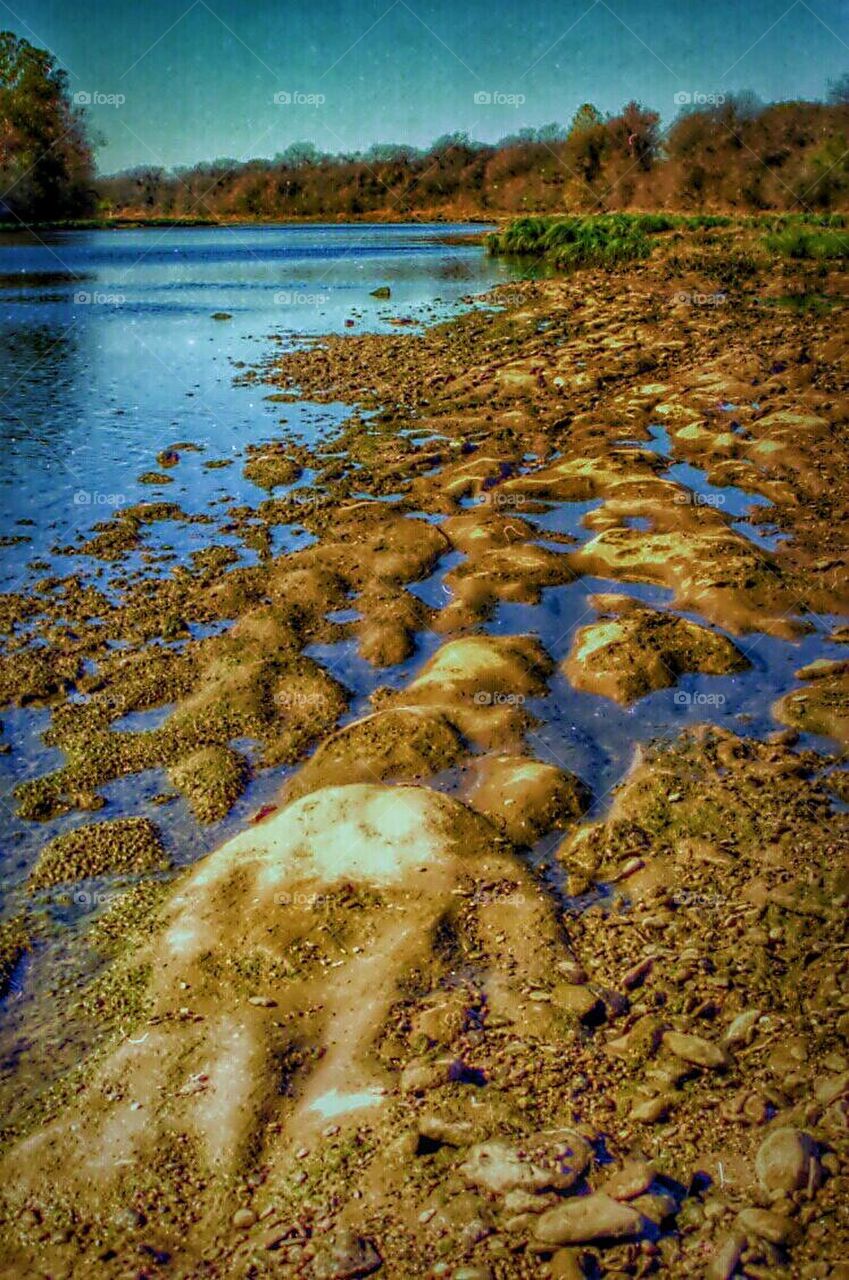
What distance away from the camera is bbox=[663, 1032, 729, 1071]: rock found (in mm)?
5773

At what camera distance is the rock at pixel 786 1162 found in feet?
16.1

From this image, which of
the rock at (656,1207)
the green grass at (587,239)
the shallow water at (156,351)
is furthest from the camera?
the green grass at (587,239)

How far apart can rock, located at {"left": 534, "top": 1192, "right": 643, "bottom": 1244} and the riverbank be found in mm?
20

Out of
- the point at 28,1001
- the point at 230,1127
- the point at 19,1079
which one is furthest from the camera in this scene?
the point at 28,1001

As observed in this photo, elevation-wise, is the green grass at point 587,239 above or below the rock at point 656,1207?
above

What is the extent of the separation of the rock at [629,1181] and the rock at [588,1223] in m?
0.09

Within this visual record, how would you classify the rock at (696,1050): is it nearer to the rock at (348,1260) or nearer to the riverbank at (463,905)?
the riverbank at (463,905)

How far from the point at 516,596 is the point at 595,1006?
23.8ft

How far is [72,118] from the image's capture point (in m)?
102

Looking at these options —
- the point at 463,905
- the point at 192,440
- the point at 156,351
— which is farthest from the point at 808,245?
the point at 463,905

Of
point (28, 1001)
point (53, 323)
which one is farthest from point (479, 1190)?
point (53, 323)

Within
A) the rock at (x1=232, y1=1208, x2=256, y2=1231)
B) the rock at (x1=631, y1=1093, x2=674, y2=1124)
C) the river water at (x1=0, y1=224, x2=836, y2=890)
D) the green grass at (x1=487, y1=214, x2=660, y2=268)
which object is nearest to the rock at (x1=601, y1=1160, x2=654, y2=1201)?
the rock at (x1=631, y1=1093, x2=674, y2=1124)

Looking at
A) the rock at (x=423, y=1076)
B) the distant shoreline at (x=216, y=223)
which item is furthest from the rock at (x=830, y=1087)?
the distant shoreline at (x=216, y=223)

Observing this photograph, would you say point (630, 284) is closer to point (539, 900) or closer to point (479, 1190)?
point (539, 900)
